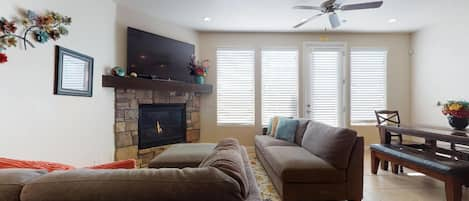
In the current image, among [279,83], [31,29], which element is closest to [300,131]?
[279,83]

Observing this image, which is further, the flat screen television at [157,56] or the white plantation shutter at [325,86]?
the white plantation shutter at [325,86]

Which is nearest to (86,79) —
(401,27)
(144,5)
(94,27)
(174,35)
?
(94,27)

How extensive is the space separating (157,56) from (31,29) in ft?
7.51

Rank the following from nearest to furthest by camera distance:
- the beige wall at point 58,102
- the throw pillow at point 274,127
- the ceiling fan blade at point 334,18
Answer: the beige wall at point 58,102
the ceiling fan blade at point 334,18
the throw pillow at point 274,127

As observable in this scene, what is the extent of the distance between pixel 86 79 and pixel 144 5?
1.52m

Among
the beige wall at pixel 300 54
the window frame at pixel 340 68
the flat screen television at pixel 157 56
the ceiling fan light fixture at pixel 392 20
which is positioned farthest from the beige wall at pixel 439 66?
the flat screen television at pixel 157 56

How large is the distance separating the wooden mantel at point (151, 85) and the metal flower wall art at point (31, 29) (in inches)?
40.6

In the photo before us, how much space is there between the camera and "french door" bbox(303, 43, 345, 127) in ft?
18.2

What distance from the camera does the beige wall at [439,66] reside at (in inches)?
174

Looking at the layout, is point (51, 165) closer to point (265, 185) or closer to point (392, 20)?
point (265, 185)

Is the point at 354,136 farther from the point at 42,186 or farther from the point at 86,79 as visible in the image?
the point at 86,79

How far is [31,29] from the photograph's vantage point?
2.28 meters

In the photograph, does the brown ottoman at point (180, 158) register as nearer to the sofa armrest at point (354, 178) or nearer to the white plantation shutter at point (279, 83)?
the sofa armrest at point (354, 178)

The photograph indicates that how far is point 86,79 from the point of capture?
3.16 m
